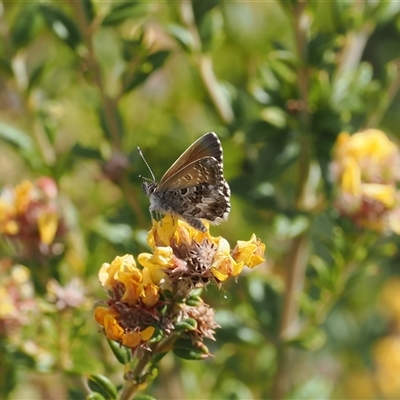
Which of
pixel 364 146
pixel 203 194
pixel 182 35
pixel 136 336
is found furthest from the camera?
pixel 182 35

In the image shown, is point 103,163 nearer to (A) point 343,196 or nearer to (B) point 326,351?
(A) point 343,196

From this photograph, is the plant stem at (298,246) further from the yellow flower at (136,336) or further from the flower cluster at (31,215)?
the yellow flower at (136,336)

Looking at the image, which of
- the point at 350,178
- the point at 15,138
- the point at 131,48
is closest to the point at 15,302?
the point at 15,138

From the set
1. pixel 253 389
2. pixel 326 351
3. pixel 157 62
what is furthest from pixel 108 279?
pixel 326 351

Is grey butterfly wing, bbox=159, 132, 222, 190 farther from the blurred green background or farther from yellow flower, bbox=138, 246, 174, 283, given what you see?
the blurred green background

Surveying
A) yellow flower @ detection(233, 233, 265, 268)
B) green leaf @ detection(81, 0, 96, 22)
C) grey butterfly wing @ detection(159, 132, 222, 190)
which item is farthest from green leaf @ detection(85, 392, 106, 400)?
green leaf @ detection(81, 0, 96, 22)

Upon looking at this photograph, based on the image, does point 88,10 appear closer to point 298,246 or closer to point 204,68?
point 204,68
